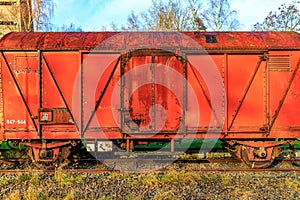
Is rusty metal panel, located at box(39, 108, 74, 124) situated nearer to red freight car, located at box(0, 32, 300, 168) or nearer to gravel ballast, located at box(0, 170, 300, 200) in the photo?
red freight car, located at box(0, 32, 300, 168)

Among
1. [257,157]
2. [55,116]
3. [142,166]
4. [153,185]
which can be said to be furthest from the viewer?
[142,166]

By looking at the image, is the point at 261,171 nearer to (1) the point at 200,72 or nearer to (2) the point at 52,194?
(1) the point at 200,72

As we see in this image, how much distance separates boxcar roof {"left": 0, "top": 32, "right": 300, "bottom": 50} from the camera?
7762 millimetres

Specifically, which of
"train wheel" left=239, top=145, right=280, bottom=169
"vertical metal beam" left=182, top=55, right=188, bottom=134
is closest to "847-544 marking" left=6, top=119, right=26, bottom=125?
"vertical metal beam" left=182, top=55, right=188, bottom=134

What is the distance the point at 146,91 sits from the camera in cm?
772

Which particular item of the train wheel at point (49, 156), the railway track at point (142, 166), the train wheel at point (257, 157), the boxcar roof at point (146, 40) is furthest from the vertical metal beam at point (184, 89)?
the train wheel at point (49, 156)

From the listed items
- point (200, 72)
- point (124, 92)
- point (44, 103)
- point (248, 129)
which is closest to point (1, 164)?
point (44, 103)

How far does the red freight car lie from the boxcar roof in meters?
0.05

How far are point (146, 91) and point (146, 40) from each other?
1.50m

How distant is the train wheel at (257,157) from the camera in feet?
26.4

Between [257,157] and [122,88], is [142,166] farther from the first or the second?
[257,157]

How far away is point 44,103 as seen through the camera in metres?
7.77

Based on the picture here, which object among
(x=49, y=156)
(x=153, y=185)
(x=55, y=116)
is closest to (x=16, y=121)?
(x=55, y=116)

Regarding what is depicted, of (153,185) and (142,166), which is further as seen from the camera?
(142,166)
